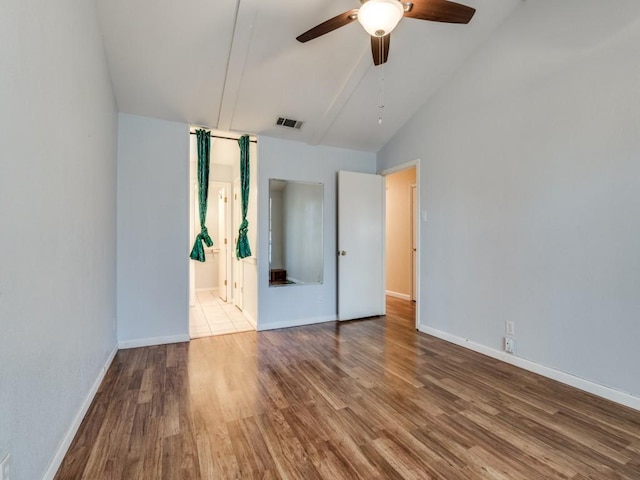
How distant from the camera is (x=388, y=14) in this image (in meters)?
1.82

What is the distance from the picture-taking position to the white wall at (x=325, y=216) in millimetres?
3887

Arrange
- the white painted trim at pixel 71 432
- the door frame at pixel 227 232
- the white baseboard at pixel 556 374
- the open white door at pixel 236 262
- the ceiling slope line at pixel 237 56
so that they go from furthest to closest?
the door frame at pixel 227 232
the open white door at pixel 236 262
the ceiling slope line at pixel 237 56
the white baseboard at pixel 556 374
the white painted trim at pixel 71 432

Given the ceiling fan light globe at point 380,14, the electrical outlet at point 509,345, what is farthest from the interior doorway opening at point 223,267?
the electrical outlet at point 509,345

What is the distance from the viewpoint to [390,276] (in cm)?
611

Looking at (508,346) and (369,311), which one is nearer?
(508,346)

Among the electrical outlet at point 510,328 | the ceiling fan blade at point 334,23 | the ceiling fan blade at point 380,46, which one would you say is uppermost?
the ceiling fan blade at point 334,23

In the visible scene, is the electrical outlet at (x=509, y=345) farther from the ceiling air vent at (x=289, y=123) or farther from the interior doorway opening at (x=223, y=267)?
the ceiling air vent at (x=289, y=123)

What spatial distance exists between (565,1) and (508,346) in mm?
2855

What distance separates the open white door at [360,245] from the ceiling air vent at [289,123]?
0.85 meters

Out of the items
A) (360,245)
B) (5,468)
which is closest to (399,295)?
(360,245)

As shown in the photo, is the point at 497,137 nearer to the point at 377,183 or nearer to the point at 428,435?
the point at 377,183

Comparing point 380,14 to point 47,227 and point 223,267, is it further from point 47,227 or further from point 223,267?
point 223,267

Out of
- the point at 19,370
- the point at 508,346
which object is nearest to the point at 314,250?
the point at 508,346

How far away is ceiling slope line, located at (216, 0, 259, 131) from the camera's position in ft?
7.89
